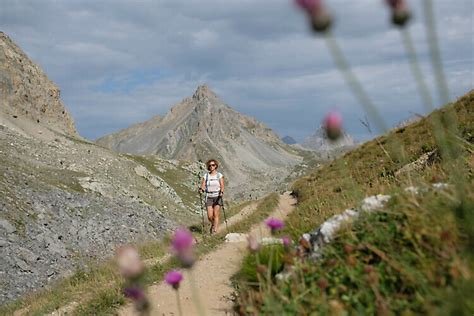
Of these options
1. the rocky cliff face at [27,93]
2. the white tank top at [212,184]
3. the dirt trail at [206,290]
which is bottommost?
the dirt trail at [206,290]

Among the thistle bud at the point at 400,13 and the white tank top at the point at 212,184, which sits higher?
the white tank top at the point at 212,184

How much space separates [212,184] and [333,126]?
1300cm

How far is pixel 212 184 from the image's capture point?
52.7 feet

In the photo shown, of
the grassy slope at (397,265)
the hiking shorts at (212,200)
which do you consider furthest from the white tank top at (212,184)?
the grassy slope at (397,265)

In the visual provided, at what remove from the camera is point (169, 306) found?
916 centimetres

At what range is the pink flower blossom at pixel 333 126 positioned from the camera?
314 cm

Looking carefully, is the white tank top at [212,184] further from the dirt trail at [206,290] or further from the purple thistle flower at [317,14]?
the purple thistle flower at [317,14]

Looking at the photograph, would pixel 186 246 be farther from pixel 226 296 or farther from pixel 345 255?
pixel 226 296

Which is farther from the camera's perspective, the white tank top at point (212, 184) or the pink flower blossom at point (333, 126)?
the white tank top at point (212, 184)

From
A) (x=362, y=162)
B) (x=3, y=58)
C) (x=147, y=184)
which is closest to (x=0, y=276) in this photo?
(x=362, y=162)

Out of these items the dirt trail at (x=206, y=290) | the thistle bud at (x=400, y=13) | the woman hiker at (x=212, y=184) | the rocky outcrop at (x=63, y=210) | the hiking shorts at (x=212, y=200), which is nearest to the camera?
the thistle bud at (x=400, y=13)

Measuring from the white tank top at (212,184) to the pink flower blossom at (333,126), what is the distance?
505 inches

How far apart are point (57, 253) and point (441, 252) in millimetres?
20988

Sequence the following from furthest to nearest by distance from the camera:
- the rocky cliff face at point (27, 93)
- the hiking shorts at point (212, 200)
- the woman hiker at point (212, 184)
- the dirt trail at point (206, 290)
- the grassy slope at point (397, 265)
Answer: the rocky cliff face at point (27, 93)
the hiking shorts at point (212, 200)
the woman hiker at point (212, 184)
the dirt trail at point (206, 290)
the grassy slope at point (397, 265)
